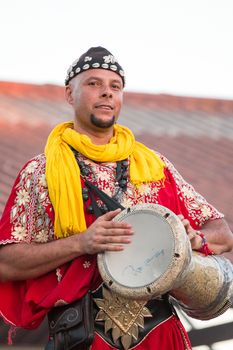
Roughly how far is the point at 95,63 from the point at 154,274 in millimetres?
976

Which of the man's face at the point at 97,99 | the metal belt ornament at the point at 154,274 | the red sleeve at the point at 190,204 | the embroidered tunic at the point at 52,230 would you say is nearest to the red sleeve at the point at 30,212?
the embroidered tunic at the point at 52,230

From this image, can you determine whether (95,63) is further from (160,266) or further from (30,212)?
(160,266)

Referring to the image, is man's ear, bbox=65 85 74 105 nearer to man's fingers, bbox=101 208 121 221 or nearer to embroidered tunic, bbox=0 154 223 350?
embroidered tunic, bbox=0 154 223 350

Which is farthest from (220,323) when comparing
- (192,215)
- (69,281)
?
(69,281)

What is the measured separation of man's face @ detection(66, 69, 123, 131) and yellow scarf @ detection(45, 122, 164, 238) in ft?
0.22

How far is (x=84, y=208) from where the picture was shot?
10.6 feet

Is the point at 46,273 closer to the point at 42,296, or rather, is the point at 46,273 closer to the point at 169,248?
the point at 42,296

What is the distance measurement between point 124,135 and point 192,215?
1.40ft

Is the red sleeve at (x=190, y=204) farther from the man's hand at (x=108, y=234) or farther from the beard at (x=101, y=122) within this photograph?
the man's hand at (x=108, y=234)

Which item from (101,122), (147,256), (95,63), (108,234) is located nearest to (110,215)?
(108,234)

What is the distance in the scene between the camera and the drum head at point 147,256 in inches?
114

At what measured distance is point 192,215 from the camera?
345 cm

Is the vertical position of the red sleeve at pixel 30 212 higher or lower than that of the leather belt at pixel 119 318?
higher

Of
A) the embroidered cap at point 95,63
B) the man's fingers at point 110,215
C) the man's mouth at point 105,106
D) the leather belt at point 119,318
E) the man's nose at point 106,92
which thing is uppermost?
the embroidered cap at point 95,63
